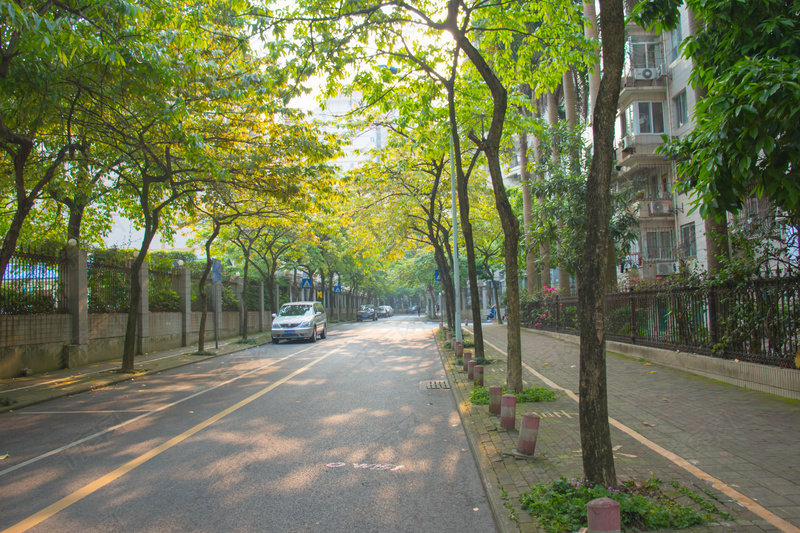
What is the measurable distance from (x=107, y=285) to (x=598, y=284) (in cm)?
1647

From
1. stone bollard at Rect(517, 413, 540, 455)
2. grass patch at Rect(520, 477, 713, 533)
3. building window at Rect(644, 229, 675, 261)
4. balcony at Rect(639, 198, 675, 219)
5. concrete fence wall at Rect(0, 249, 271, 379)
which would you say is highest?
balcony at Rect(639, 198, 675, 219)

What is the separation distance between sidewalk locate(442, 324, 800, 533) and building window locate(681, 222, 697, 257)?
12136mm

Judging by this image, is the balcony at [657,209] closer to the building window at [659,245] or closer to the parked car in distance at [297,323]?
the building window at [659,245]

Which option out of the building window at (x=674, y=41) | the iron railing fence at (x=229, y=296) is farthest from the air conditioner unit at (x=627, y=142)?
the iron railing fence at (x=229, y=296)

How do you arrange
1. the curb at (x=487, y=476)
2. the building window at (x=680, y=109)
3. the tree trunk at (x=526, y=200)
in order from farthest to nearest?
1. the tree trunk at (x=526, y=200)
2. the building window at (x=680, y=109)
3. the curb at (x=487, y=476)

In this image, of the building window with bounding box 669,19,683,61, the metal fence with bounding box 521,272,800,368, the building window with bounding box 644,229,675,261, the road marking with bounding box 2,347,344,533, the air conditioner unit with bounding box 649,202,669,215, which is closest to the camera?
the road marking with bounding box 2,347,344,533

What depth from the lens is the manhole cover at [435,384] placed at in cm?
1039

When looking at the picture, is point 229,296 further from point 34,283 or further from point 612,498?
point 612,498

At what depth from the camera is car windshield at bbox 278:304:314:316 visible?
23856 mm

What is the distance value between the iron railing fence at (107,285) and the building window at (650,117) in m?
20.4

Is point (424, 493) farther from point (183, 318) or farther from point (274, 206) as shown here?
point (183, 318)

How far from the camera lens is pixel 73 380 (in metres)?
11.9

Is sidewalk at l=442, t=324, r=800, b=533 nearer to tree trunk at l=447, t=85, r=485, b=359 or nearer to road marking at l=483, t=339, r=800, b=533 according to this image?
road marking at l=483, t=339, r=800, b=533

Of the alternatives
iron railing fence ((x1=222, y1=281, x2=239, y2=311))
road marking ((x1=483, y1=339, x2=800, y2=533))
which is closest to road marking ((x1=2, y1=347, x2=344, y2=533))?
road marking ((x1=483, y1=339, x2=800, y2=533))
